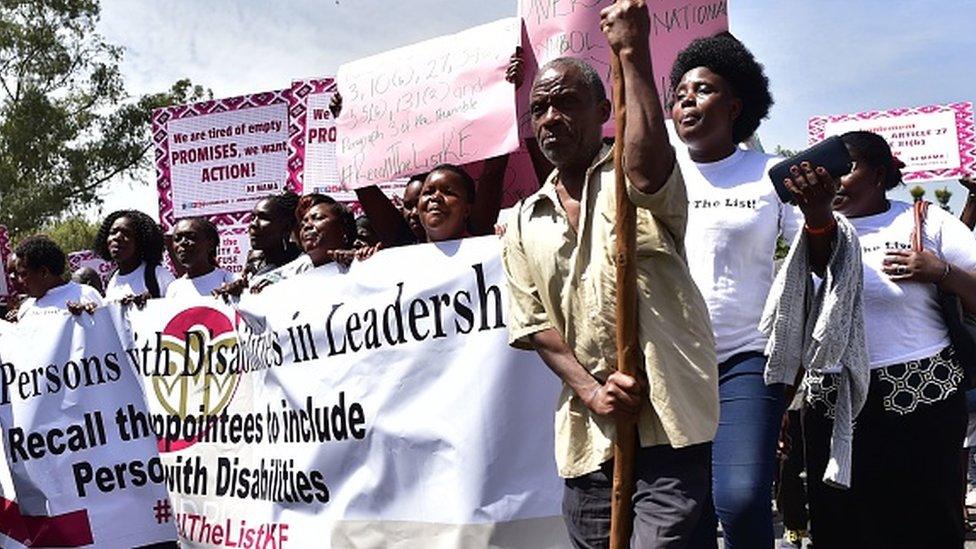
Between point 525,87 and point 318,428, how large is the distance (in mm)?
1616

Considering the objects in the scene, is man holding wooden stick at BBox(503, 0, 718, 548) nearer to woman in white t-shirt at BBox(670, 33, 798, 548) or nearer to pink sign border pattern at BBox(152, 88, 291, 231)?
woman in white t-shirt at BBox(670, 33, 798, 548)

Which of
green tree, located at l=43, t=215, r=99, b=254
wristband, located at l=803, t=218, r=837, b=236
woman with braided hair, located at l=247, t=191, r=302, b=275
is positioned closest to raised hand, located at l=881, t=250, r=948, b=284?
wristband, located at l=803, t=218, r=837, b=236

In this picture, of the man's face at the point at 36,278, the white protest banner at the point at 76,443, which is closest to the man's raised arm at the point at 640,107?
the white protest banner at the point at 76,443

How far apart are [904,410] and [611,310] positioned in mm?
1516

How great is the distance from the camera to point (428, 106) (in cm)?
468

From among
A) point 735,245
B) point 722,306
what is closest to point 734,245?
point 735,245

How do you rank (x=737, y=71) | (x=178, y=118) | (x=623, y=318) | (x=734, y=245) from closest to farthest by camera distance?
1. (x=623, y=318)
2. (x=734, y=245)
3. (x=737, y=71)
4. (x=178, y=118)

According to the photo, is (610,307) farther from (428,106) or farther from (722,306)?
(428,106)

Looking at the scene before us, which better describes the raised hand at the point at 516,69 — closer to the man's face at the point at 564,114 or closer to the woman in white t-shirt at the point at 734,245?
the woman in white t-shirt at the point at 734,245

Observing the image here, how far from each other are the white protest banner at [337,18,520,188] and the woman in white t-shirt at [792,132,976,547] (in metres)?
1.48

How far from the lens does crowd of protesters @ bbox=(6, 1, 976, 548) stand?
8.69 feet

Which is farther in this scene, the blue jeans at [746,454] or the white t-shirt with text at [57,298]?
the white t-shirt with text at [57,298]

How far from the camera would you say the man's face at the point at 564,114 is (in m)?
2.85

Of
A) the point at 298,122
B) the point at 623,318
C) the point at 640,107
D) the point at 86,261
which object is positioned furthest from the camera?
the point at 86,261
